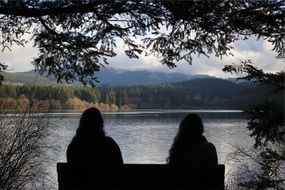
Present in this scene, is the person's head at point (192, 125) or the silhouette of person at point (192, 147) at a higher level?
the person's head at point (192, 125)

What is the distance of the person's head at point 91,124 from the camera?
3904mm

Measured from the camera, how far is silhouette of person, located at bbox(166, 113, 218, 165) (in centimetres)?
397

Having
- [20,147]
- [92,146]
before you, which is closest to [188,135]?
[92,146]

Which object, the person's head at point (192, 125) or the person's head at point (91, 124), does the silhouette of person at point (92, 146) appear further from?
the person's head at point (192, 125)

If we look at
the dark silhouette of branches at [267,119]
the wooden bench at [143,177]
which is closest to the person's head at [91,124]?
the wooden bench at [143,177]

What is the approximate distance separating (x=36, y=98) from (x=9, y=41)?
16.5ft

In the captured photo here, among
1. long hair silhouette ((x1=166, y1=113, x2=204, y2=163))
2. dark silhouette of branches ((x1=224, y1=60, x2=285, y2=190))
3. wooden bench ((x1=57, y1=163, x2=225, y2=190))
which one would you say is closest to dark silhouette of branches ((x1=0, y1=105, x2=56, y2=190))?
dark silhouette of branches ((x1=224, y1=60, x2=285, y2=190))

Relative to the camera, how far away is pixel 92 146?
12.8 ft

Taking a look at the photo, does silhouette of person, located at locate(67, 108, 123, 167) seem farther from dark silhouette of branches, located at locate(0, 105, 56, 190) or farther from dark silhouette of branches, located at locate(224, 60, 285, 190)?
dark silhouette of branches, located at locate(0, 105, 56, 190)

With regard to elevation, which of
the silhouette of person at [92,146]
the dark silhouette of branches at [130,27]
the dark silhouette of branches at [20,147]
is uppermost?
the dark silhouette of branches at [130,27]

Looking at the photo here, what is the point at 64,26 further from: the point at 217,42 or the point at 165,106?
the point at 165,106

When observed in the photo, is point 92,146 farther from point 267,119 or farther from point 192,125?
point 267,119

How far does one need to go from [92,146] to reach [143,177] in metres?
0.51

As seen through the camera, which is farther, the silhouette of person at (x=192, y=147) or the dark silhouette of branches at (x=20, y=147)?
the dark silhouette of branches at (x=20, y=147)
